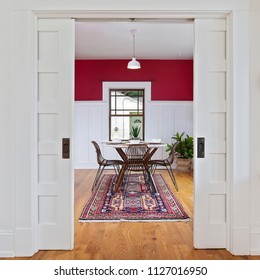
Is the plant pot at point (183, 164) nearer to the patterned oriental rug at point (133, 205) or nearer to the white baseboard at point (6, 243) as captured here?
the patterned oriental rug at point (133, 205)

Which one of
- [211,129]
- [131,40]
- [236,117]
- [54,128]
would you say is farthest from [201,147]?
[131,40]

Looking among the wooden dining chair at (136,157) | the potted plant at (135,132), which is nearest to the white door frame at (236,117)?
the wooden dining chair at (136,157)

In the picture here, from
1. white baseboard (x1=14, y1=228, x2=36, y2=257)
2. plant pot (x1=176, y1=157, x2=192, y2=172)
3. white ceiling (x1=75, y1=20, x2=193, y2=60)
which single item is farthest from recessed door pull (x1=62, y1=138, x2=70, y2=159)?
plant pot (x1=176, y1=157, x2=192, y2=172)

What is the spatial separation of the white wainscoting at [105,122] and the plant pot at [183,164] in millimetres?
643

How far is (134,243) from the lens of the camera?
247 centimetres

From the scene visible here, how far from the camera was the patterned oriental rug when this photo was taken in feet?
10.5

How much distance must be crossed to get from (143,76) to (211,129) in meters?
4.89

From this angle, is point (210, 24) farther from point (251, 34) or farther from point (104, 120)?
point (104, 120)

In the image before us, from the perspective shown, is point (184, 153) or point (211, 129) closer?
point (211, 129)

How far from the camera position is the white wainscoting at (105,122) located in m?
6.96

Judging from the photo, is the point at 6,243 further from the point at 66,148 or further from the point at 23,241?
the point at 66,148

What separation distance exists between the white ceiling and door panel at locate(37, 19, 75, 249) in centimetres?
202

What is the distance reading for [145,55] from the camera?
6559 mm

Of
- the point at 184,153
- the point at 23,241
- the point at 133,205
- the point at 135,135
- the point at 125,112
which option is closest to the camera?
the point at 23,241
